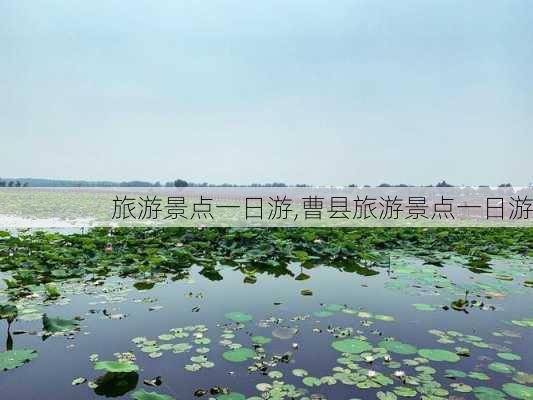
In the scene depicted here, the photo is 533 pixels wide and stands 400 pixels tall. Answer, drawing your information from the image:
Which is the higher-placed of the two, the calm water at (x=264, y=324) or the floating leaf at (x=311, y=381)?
the floating leaf at (x=311, y=381)

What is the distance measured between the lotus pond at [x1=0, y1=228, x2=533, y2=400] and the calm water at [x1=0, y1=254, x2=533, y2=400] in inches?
0.6

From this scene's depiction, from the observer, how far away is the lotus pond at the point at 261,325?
2455 millimetres

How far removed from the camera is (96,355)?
285cm

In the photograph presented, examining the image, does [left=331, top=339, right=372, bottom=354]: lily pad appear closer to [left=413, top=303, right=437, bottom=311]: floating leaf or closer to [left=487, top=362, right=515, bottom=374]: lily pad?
[left=487, top=362, right=515, bottom=374]: lily pad

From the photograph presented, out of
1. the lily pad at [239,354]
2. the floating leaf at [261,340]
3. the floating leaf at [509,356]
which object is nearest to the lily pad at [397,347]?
the floating leaf at [509,356]

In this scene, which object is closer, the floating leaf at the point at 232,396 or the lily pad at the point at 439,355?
the floating leaf at the point at 232,396

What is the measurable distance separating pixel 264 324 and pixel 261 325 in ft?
0.12

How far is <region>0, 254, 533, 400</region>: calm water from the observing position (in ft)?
8.21

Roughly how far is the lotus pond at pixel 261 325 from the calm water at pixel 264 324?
14mm

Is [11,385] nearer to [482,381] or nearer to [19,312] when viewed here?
[19,312]

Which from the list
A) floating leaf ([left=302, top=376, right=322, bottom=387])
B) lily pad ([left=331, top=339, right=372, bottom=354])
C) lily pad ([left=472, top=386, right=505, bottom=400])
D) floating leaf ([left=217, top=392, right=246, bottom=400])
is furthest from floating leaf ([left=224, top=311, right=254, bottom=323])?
lily pad ([left=472, top=386, right=505, bottom=400])

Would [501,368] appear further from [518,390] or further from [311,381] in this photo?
[311,381]

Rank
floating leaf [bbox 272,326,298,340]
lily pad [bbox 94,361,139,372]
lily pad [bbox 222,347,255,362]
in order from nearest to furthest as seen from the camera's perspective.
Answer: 1. lily pad [bbox 94,361,139,372]
2. lily pad [bbox 222,347,255,362]
3. floating leaf [bbox 272,326,298,340]

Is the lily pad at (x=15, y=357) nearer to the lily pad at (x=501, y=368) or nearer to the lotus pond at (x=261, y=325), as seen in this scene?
the lotus pond at (x=261, y=325)
